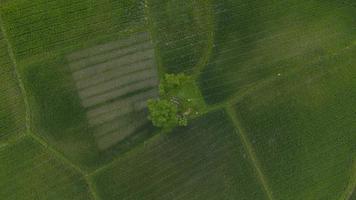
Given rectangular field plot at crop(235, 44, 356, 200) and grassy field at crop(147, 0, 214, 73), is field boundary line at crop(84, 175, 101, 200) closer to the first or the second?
grassy field at crop(147, 0, 214, 73)

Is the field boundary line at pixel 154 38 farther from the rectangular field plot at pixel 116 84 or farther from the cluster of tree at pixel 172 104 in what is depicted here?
the cluster of tree at pixel 172 104

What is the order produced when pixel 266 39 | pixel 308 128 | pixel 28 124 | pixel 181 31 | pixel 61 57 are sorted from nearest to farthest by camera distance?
pixel 28 124
pixel 61 57
pixel 181 31
pixel 266 39
pixel 308 128

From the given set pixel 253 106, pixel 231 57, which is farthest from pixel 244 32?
pixel 253 106

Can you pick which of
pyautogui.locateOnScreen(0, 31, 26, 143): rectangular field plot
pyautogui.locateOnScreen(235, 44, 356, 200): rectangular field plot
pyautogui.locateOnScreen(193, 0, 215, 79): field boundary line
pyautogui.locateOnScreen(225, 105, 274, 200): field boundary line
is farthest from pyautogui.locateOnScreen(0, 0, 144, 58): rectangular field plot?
pyautogui.locateOnScreen(235, 44, 356, 200): rectangular field plot

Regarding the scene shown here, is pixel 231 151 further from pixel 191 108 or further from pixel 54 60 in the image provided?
pixel 54 60

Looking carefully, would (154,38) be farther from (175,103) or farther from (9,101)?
(9,101)

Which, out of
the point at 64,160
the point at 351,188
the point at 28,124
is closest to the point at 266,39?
the point at 351,188
